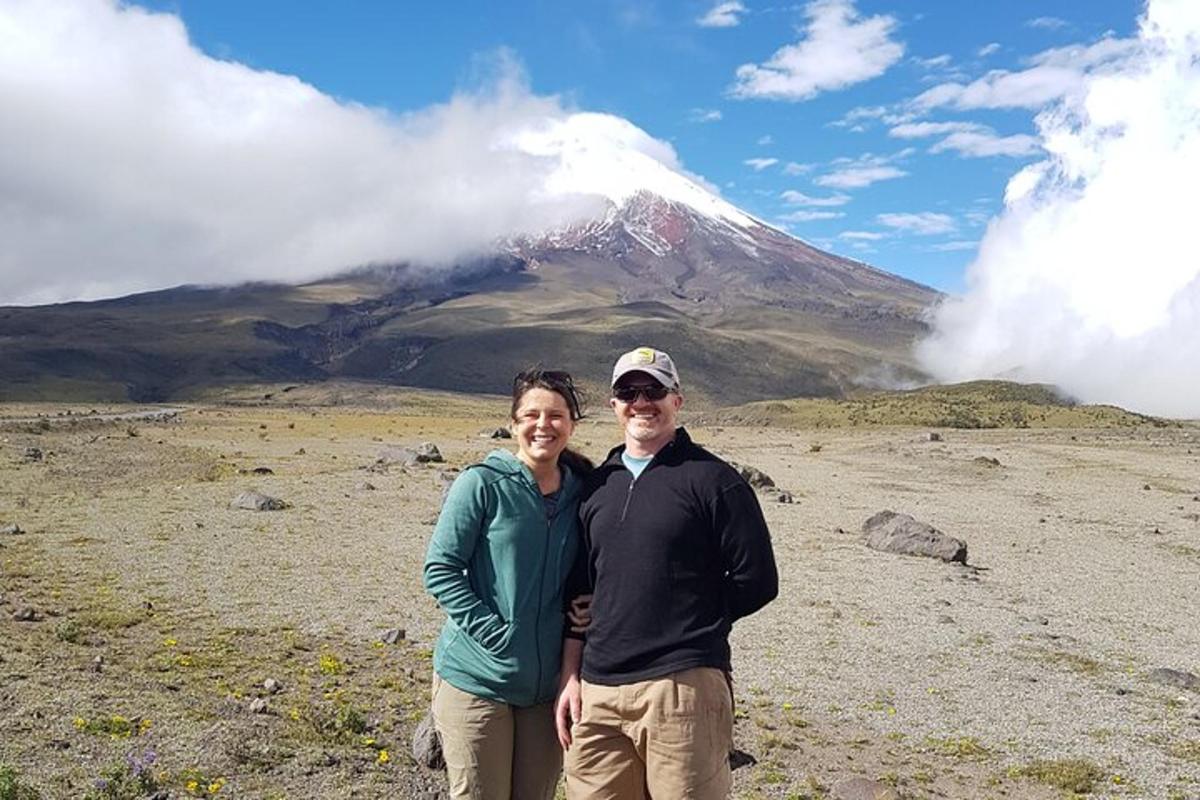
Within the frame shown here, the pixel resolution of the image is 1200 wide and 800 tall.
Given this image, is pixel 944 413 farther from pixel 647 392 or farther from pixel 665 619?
pixel 665 619

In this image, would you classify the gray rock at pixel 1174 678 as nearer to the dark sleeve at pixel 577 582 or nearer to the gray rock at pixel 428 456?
the dark sleeve at pixel 577 582

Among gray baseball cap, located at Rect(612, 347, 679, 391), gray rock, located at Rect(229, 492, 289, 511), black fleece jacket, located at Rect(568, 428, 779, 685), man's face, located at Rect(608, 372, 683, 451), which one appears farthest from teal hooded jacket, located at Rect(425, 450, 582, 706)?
gray rock, located at Rect(229, 492, 289, 511)

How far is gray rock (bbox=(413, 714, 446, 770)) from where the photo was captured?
7.65 metres

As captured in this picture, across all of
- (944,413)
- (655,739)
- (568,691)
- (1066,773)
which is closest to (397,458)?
(1066,773)

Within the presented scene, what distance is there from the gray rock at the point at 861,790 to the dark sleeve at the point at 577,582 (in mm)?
4546

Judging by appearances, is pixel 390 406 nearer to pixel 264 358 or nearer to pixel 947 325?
pixel 264 358

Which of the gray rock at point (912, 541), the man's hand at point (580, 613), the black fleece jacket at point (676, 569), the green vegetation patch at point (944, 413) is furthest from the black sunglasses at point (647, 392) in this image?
the green vegetation patch at point (944, 413)

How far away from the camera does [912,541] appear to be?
68.2 ft

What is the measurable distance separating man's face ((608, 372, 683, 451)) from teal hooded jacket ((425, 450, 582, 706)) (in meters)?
0.54

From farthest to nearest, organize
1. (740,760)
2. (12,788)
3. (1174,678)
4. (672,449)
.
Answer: (1174,678) → (740,760) → (12,788) → (672,449)

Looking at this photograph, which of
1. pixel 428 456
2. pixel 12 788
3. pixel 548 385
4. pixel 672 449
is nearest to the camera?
pixel 672 449

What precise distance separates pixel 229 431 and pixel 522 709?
57.7 metres

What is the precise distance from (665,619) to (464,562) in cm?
101

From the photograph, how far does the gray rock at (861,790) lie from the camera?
7719 millimetres
